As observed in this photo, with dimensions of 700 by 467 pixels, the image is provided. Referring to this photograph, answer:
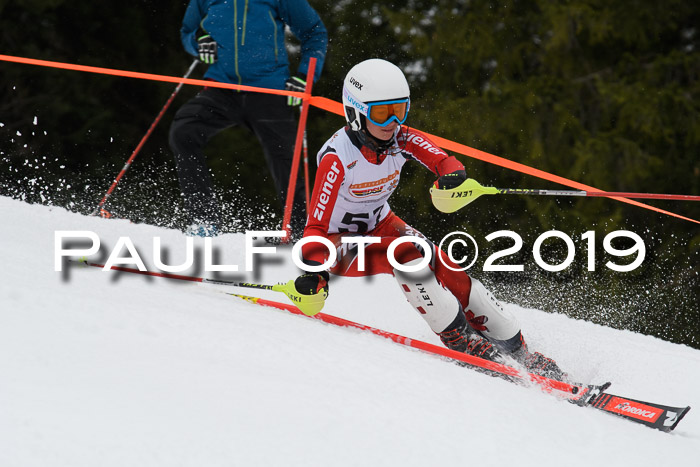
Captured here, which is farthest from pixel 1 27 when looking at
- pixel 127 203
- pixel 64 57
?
pixel 127 203

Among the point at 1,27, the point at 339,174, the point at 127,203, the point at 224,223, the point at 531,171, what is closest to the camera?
the point at 339,174

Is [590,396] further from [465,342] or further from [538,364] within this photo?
[465,342]

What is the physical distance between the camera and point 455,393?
2270 mm

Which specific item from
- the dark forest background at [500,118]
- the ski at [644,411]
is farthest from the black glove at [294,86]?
the dark forest background at [500,118]

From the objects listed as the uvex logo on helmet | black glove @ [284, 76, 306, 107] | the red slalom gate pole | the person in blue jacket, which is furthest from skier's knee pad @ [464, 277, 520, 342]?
black glove @ [284, 76, 306, 107]

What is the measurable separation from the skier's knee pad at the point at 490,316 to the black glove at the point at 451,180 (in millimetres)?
408

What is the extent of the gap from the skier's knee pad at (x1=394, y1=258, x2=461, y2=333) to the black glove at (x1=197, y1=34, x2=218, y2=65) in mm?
2230

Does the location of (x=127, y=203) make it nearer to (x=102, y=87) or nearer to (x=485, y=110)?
(x=102, y=87)

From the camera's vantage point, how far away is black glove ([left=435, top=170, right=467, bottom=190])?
299cm

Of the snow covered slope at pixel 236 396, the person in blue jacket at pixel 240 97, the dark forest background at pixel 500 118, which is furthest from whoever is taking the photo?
the dark forest background at pixel 500 118

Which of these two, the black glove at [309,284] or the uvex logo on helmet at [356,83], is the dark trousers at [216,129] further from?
the black glove at [309,284]

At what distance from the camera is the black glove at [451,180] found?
2.99m

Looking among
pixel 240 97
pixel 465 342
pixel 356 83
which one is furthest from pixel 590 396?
pixel 240 97

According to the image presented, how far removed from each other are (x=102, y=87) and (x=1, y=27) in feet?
4.46
